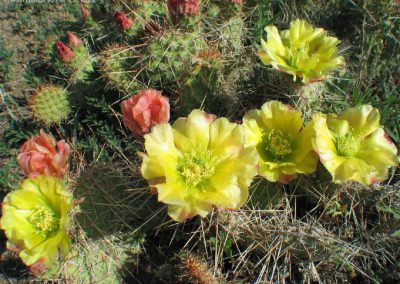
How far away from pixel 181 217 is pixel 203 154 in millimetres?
288

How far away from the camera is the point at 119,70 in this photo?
2248 mm

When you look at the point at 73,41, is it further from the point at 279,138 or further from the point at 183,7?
the point at 279,138

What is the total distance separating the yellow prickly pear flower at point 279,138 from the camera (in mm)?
1542

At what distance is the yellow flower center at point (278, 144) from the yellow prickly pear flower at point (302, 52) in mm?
237

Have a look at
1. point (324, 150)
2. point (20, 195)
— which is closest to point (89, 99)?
point (20, 195)

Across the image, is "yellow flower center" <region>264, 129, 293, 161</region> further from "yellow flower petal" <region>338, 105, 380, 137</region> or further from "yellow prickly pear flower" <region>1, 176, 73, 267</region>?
"yellow prickly pear flower" <region>1, 176, 73, 267</region>

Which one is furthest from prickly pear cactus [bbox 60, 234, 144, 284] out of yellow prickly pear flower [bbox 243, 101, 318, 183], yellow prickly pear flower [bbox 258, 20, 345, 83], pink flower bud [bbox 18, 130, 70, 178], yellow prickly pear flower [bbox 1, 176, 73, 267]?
yellow prickly pear flower [bbox 258, 20, 345, 83]

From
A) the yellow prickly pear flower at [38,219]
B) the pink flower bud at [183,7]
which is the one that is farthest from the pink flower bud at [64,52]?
the yellow prickly pear flower at [38,219]

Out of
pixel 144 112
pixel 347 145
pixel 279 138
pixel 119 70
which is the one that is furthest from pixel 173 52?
pixel 347 145

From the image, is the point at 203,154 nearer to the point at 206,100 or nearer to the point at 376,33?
the point at 206,100

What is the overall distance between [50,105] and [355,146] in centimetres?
157

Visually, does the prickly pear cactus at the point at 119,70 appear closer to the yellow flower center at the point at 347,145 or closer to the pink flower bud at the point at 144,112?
the pink flower bud at the point at 144,112

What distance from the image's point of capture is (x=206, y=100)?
2033mm

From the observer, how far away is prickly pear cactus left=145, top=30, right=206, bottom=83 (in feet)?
6.62
